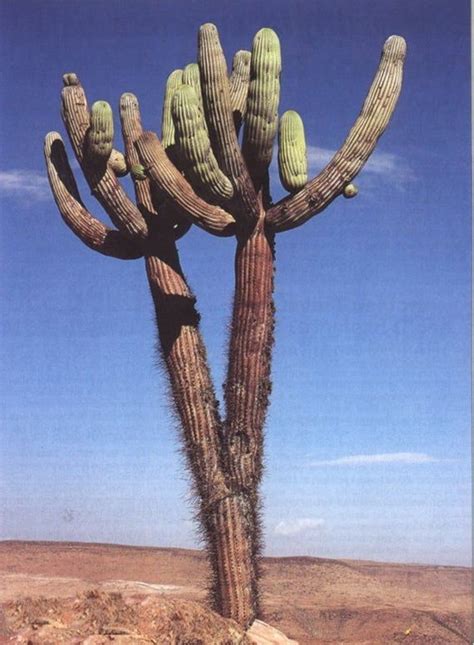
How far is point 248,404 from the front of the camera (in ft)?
33.1

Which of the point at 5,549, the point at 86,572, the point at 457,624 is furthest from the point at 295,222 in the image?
the point at 5,549

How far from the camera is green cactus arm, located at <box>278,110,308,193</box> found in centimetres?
995

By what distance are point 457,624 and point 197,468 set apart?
858 cm

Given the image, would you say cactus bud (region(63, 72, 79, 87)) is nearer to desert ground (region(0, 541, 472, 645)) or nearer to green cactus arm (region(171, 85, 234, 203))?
green cactus arm (region(171, 85, 234, 203))

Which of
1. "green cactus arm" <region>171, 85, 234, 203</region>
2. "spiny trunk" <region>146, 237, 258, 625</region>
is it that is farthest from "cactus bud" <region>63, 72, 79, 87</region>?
"spiny trunk" <region>146, 237, 258, 625</region>

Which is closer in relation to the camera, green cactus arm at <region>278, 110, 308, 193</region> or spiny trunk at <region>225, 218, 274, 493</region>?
green cactus arm at <region>278, 110, 308, 193</region>

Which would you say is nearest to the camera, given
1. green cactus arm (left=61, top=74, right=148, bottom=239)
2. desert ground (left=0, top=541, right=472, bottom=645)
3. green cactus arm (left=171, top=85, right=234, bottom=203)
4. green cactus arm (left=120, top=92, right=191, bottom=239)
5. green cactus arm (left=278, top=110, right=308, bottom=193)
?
desert ground (left=0, top=541, right=472, bottom=645)

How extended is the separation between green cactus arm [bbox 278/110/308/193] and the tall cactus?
1cm

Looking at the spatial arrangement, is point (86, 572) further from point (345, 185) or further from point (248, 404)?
point (345, 185)

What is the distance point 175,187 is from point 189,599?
7439mm

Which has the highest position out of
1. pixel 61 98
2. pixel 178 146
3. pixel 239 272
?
pixel 61 98

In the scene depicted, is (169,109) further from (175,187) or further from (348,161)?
(348,161)

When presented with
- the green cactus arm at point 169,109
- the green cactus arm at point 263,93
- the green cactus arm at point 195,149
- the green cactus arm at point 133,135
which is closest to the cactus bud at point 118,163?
the green cactus arm at point 133,135

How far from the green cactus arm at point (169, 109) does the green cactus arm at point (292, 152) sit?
1.58 meters
